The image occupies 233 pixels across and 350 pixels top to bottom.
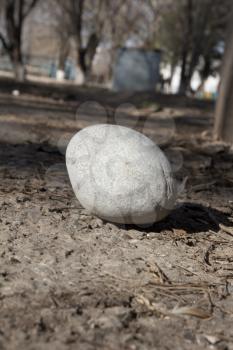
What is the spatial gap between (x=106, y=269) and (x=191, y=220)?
1.26 m

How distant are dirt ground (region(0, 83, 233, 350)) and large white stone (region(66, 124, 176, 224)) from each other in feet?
0.53

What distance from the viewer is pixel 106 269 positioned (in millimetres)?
3018

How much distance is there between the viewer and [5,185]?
443 cm

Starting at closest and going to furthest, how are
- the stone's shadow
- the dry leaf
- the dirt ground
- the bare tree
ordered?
the dirt ground, the dry leaf, the stone's shadow, the bare tree

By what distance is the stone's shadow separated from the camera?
3.82 meters

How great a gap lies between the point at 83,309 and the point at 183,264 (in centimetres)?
92

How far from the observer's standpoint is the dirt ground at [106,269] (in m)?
2.39

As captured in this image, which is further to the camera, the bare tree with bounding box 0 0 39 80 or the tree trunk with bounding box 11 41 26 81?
the tree trunk with bounding box 11 41 26 81

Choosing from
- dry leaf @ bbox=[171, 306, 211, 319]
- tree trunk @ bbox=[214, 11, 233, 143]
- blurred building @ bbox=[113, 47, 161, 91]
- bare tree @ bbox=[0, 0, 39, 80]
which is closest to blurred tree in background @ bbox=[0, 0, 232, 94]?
bare tree @ bbox=[0, 0, 39, 80]

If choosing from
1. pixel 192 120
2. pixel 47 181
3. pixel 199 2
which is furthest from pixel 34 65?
pixel 47 181

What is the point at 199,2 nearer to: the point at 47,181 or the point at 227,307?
the point at 47,181

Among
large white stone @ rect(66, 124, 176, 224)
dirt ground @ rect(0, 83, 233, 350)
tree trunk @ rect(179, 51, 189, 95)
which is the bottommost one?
tree trunk @ rect(179, 51, 189, 95)

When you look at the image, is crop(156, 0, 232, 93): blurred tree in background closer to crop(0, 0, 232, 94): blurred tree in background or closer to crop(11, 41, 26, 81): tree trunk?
crop(0, 0, 232, 94): blurred tree in background

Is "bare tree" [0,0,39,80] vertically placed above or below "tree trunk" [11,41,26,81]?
above
